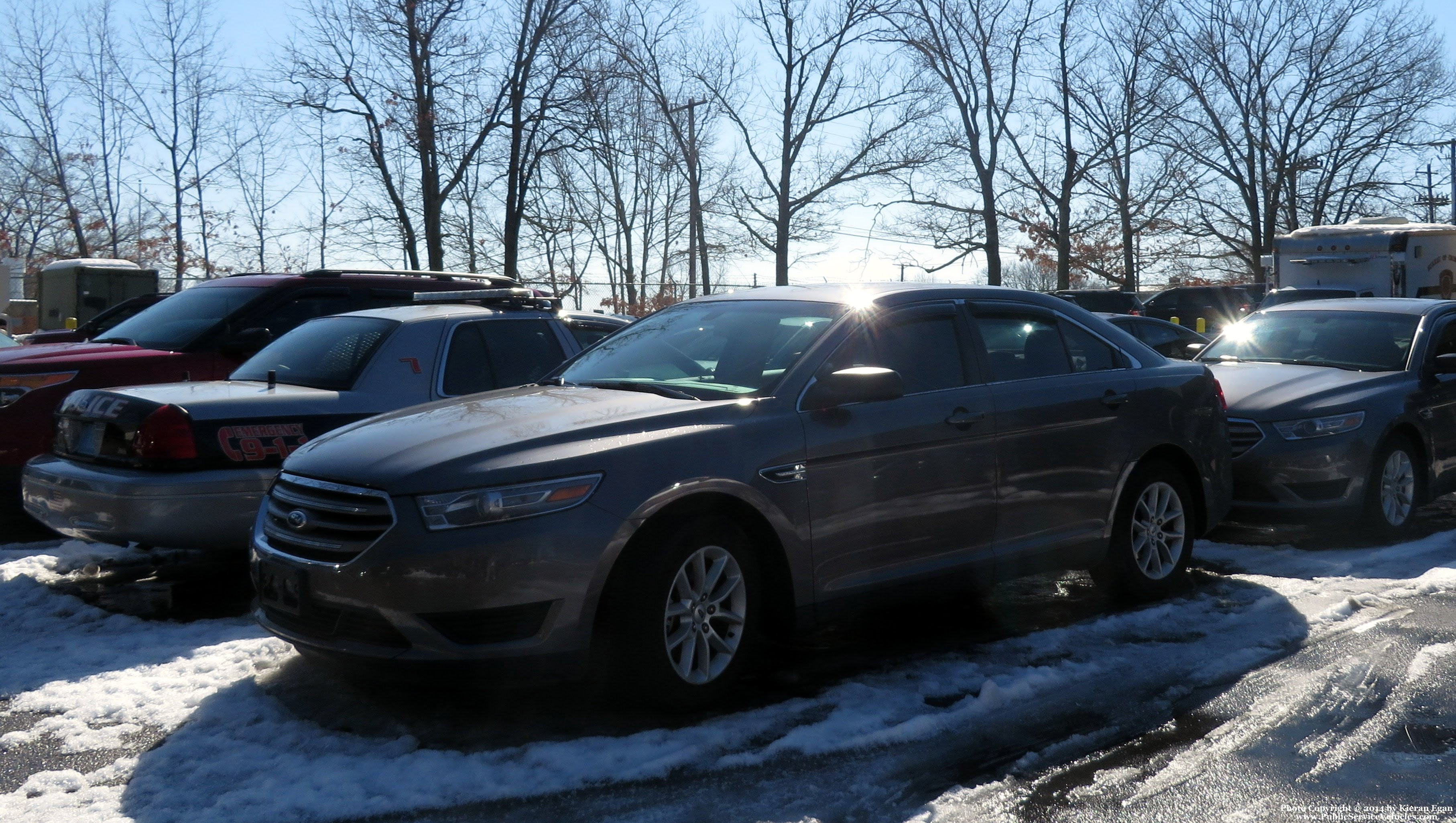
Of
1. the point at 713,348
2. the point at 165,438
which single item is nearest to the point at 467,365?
the point at 165,438

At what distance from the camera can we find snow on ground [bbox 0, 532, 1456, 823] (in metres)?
3.78

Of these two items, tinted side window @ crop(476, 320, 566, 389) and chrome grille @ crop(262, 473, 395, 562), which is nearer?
chrome grille @ crop(262, 473, 395, 562)

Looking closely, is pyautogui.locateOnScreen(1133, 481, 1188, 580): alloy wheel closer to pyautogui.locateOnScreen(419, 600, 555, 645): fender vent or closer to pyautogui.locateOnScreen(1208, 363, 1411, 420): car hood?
pyautogui.locateOnScreen(1208, 363, 1411, 420): car hood

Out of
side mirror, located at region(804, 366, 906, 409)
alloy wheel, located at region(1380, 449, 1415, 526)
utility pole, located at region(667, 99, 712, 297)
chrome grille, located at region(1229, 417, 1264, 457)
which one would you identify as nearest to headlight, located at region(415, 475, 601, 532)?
side mirror, located at region(804, 366, 906, 409)

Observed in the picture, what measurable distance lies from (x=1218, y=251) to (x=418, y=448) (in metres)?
43.4

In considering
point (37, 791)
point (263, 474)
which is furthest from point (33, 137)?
point (37, 791)

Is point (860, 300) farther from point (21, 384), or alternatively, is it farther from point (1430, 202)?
point (1430, 202)

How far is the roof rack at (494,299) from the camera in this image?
788 centimetres

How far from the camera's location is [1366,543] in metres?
8.05

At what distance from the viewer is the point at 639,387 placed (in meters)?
5.17

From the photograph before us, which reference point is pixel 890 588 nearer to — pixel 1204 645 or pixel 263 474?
pixel 1204 645

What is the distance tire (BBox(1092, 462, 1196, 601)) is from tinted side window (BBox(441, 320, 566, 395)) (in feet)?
11.1

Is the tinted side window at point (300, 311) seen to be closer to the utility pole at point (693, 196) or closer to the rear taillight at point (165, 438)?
the rear taillight at point (165, 438)

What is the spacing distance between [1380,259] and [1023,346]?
15.8 metres
